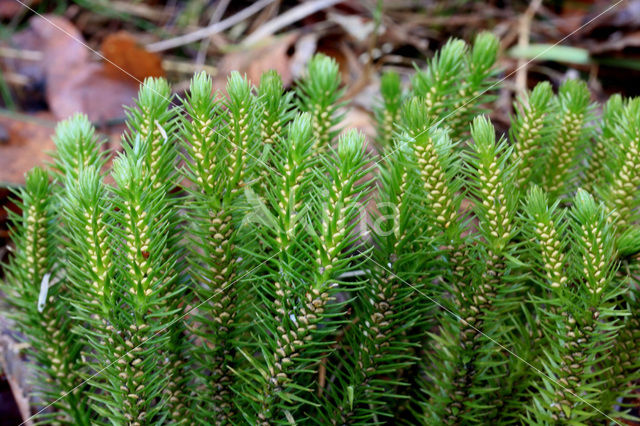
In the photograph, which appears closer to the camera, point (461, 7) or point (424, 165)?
point (424, 165)

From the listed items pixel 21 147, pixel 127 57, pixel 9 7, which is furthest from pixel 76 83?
pixel 9 7

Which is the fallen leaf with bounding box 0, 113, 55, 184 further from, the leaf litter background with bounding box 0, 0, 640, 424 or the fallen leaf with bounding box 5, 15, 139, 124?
the fallen leaf with bounding box 5, 15, 139, 124

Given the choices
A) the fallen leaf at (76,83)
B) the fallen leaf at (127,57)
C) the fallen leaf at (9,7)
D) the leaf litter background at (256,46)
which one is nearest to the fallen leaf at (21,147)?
the leaf litter background at (256,46)

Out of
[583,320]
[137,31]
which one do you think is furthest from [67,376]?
[137,31]

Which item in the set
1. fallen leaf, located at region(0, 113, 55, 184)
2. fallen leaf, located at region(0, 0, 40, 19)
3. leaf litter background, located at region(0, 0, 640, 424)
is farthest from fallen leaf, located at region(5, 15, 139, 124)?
fallen leaf, located at region(0, 0, 40, 19)

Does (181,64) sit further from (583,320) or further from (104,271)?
(583,320)

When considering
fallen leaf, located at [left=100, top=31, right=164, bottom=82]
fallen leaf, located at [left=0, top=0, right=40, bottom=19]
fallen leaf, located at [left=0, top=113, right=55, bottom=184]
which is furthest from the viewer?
fallen leaf, located at [left=0, top=0, right=40, bottom=19]

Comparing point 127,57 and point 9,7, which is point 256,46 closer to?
point 127,57
